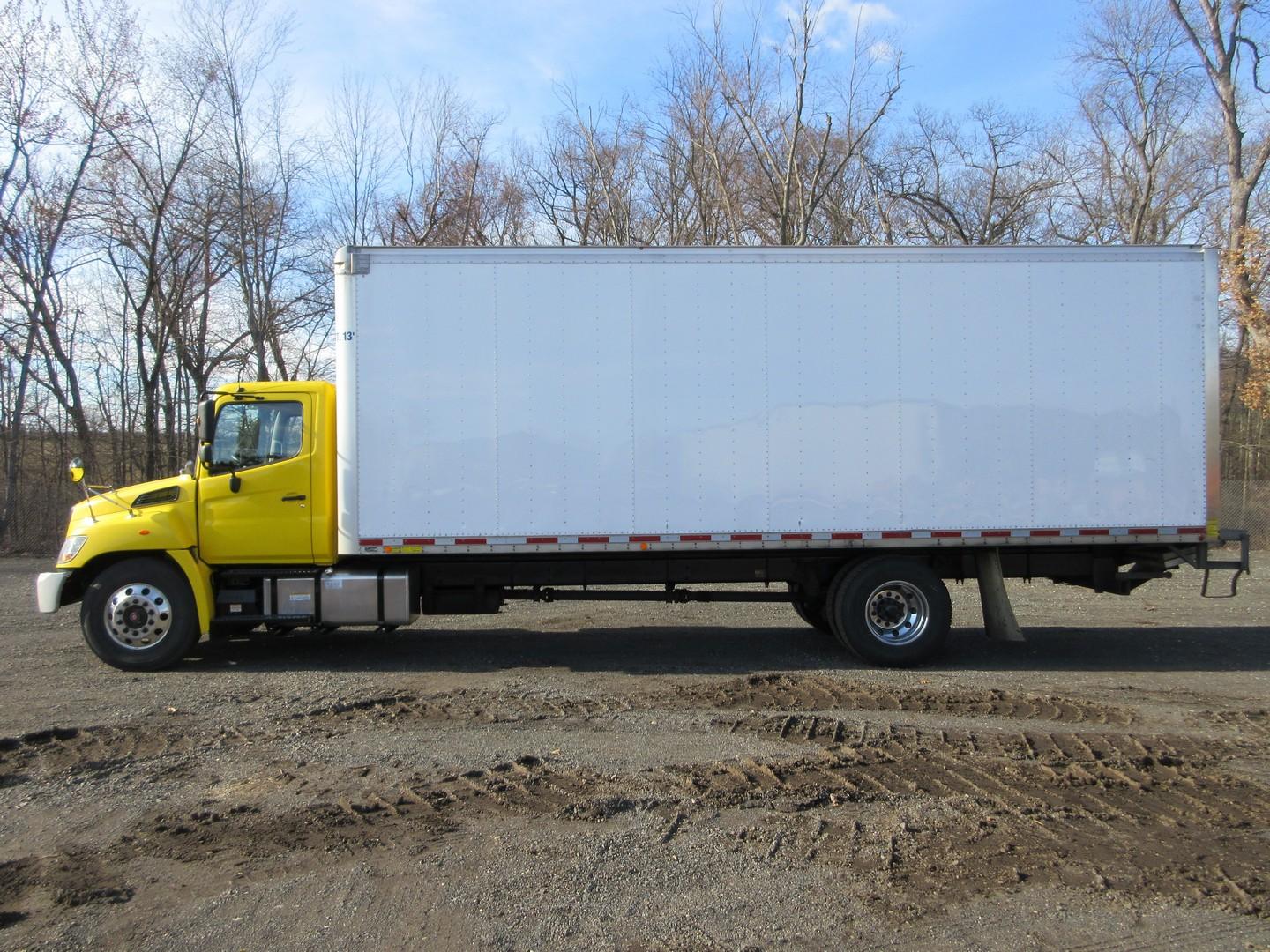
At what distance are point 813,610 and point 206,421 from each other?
614 cm

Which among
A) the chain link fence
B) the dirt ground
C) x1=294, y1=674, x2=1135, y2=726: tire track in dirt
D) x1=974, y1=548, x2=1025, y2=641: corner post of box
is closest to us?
the dirt ground

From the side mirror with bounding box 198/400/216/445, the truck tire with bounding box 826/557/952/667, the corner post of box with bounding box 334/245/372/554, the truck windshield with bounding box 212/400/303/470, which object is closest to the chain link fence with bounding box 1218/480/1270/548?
the truck tire with bounding box 826/557/952/667

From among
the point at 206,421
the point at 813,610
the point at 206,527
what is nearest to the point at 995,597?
the point at 813,610

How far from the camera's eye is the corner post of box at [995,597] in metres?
8.28

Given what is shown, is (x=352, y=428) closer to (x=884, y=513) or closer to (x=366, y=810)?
(x=366, y=810)

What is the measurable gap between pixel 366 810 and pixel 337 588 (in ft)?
11.9

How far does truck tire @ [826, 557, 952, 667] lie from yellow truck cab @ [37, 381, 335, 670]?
15.7 ft

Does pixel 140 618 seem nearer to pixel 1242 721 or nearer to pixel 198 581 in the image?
pixel 198 581

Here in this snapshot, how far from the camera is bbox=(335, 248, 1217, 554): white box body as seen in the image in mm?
7906

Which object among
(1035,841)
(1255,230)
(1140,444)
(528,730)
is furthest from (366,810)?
(1255,230)

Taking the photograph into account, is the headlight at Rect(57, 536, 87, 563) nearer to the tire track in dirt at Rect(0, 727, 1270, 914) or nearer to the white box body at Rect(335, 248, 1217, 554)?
the white box body at Rect(335, 248, 1217, 554)

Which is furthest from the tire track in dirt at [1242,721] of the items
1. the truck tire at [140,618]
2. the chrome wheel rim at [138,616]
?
the chrome wheel rim at [138,616]

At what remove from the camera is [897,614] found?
8266 millimetres

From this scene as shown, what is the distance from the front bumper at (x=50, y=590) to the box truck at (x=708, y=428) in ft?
0.08
